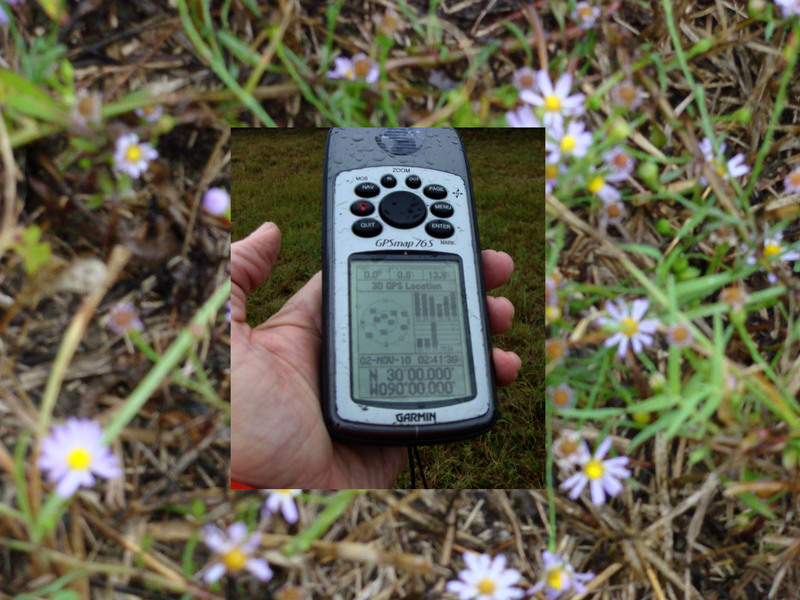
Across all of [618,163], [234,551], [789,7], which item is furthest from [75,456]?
[789,7]

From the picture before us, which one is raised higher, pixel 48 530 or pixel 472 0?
pixel 472 0

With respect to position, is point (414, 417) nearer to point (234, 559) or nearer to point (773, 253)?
point (234, 559)

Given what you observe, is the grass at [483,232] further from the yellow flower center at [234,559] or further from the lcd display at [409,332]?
the yellow flower center at [234,559]

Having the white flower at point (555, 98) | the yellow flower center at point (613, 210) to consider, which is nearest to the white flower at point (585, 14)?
the white flower at point (555, 98)

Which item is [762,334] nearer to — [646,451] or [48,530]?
[646,451]

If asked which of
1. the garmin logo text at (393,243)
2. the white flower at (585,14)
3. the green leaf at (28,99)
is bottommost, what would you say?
the garmin logo text at (393,243)

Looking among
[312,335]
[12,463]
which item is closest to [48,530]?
[12,463]
